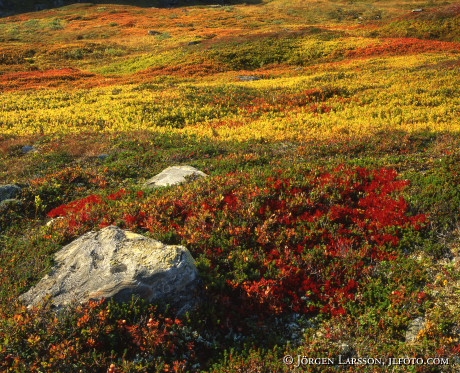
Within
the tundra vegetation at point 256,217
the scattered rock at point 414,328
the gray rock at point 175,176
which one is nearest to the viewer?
the tundra vegetation at point 256,217

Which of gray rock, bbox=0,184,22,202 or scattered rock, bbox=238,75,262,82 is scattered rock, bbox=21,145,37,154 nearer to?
gray rock, bbox=0,184,22,202

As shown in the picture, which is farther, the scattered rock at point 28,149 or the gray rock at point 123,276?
the scattered rock at point 28,149

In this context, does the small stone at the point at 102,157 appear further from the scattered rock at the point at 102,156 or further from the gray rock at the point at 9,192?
the gray rock at the point at 9,192

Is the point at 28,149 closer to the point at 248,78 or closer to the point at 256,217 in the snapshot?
the point at 256,217

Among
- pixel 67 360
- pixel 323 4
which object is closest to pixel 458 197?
pixel 67 360

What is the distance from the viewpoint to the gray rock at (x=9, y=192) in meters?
14.8

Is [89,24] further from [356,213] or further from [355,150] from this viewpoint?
[356,213]

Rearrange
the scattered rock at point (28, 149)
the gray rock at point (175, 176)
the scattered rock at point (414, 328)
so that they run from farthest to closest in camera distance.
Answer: the scattered rock at point (28, 149) → the gray rock at point (175, 176) → the scattered rock at point (414, 328)

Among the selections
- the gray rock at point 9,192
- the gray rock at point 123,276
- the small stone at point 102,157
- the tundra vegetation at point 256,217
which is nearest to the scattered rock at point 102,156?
the small stone at point 102,157

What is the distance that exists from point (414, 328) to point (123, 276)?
21.1 ft

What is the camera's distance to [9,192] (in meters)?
15.0

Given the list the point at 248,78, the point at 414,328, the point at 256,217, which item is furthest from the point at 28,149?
the point at 248,78

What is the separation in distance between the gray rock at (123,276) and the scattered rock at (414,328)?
459 cm

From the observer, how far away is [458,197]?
37.9 ft
